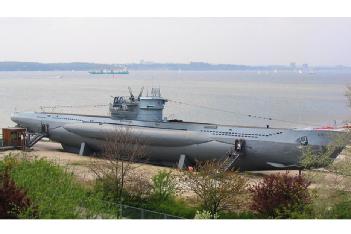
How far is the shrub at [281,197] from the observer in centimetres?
2431

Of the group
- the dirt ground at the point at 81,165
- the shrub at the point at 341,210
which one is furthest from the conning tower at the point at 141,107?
the shrub at the point at 341,210

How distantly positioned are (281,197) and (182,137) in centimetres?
1773

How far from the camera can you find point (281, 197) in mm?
24703

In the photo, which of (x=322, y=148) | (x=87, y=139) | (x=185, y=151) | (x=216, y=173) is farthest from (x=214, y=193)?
(x=87, y=139)

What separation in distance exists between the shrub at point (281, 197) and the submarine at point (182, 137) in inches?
A: 317

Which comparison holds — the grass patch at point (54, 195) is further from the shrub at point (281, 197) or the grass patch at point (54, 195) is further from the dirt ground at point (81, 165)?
the shrub at point (281, 197)

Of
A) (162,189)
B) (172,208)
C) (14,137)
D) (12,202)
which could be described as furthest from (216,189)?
(14,137)

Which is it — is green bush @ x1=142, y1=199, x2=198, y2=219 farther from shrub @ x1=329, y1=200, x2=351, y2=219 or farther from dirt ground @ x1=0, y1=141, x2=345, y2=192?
shrub @ x1=329, y1=200, x2=351, y2=219

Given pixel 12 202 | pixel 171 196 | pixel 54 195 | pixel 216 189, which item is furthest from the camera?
pixel 171 196

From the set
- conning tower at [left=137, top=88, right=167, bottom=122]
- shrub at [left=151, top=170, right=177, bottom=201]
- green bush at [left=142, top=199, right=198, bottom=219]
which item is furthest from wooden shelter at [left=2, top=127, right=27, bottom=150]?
green bush at [left=142, top=199, right=198, bottom=219]

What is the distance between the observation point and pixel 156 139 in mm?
43219

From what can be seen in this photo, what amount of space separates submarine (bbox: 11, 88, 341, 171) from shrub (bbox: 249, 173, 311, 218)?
8.05 meters

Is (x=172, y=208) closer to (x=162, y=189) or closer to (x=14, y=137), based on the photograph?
(x=162, y=189)

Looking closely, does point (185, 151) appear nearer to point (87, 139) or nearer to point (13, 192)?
point (87, 139)
